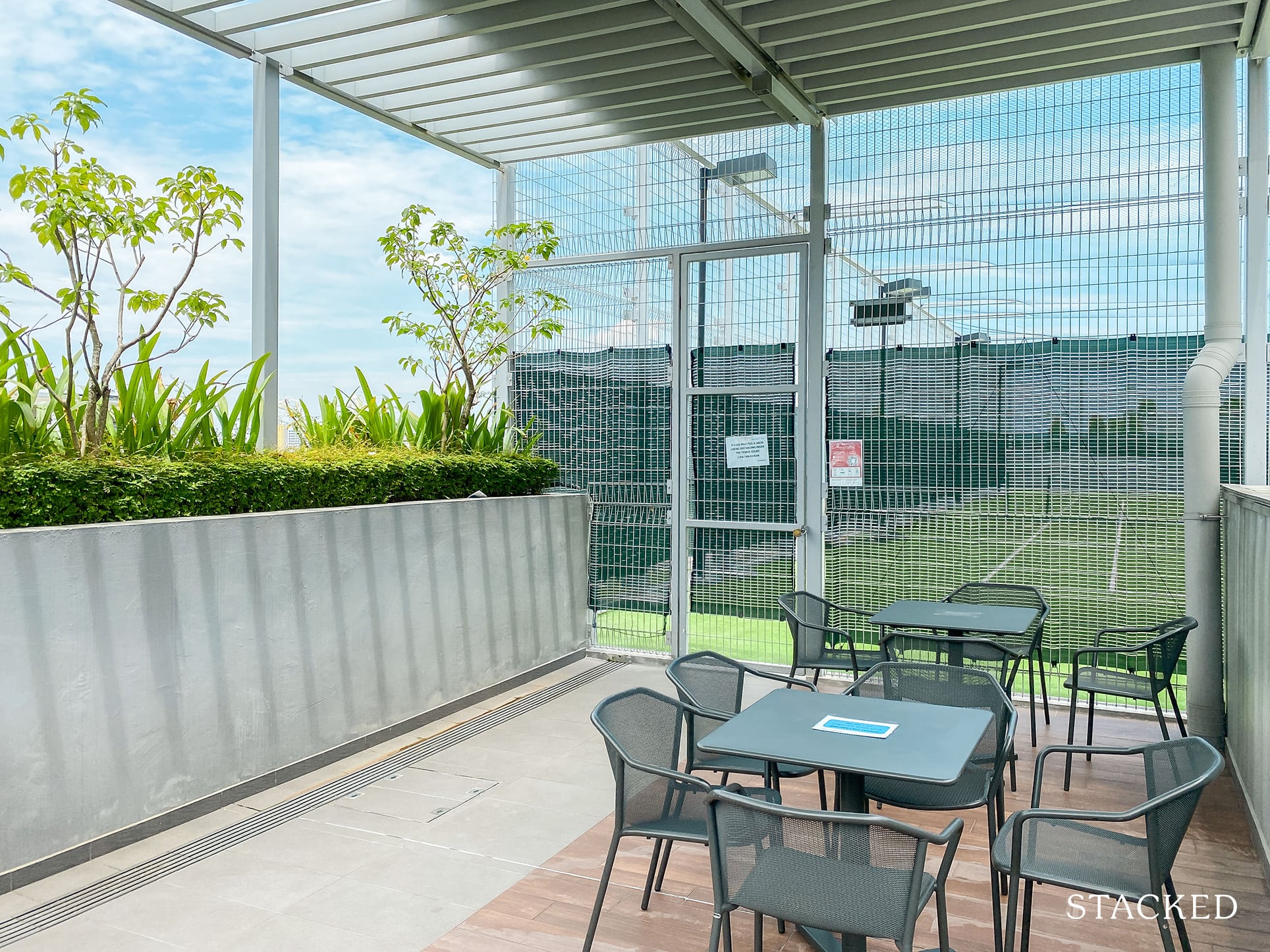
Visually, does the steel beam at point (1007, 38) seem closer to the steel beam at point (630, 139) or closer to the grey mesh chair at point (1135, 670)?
the steel beam at point (630, 139)

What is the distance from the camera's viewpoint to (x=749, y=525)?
729cm

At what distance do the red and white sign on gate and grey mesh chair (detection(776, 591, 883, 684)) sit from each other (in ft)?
3.75

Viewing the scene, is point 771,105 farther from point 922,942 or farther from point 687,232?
point 922,942

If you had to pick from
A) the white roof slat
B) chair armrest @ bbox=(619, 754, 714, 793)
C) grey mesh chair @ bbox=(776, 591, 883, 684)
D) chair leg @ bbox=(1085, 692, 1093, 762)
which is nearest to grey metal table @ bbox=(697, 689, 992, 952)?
chair armrest @ bbox=(619, 754, 714, 793)

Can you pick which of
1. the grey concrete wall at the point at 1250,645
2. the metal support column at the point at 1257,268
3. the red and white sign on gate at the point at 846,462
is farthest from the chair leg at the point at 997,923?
the red and white sign on gate at the point at 846,462

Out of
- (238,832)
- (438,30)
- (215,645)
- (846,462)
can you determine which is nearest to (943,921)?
(238,832)

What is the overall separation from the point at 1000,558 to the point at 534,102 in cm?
454

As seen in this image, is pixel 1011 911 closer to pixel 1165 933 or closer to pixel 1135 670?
pixel 1165 933

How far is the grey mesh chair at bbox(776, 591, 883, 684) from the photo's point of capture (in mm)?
5375

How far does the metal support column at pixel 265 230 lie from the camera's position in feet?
18.6

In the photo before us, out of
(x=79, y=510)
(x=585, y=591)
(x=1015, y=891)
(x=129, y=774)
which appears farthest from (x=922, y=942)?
(x=585, y=591)

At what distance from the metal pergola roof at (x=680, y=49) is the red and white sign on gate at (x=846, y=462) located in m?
2.36

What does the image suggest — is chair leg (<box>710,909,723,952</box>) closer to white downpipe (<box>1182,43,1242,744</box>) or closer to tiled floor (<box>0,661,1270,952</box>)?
tiled floor (<box>0,661,1270,952</box>)

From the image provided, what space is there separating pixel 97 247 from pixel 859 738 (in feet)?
12.6
